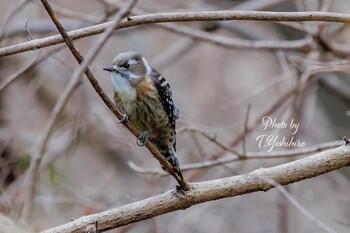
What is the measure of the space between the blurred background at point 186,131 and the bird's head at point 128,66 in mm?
737

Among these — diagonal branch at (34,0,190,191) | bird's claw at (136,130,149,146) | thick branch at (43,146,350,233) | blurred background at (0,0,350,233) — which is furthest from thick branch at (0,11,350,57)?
blurred background at (0,0,350,233)

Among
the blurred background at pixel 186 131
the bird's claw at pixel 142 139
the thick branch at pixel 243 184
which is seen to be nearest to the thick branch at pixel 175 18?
the bird's claw at pixel 142 139

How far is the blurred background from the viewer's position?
17.8 ft

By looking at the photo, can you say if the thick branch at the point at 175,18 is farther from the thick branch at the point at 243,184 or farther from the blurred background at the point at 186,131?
the blurred background at the point at 186,131

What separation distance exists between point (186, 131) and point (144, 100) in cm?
139

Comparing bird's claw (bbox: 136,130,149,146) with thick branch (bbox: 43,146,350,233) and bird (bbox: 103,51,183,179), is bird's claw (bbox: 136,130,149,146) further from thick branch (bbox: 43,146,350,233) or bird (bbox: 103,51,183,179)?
thick branch (bbox: 43,146,350,233)

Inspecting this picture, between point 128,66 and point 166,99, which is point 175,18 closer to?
point 128,66

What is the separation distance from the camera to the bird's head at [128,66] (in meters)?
3.64

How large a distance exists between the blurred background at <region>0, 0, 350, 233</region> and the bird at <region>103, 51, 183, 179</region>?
1.82 ft

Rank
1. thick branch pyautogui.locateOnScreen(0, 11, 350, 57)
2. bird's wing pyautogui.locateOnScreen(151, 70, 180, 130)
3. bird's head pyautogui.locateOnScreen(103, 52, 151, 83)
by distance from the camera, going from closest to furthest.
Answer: thick branch pyautogui.locateOnScreen(0, 11, 350, 57) < bird's head pyautogui.locateOnScreen(103, 52, 151, 83) < bird's wing pyautogui.locateOnScreen(151, 70, 180, 130)

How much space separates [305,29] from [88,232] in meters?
2.69

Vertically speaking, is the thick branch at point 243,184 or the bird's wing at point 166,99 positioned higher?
the bird's wing at point 166,99

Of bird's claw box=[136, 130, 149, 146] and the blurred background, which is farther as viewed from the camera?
the blurred background

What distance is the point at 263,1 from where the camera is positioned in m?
6.37
